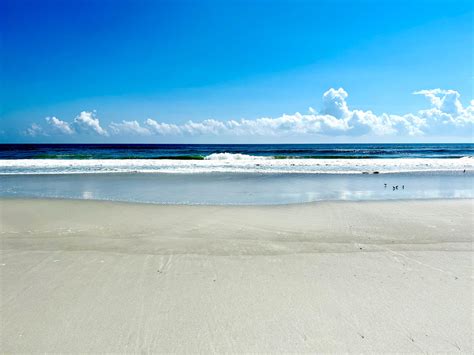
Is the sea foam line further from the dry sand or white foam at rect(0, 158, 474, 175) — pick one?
the dry sand

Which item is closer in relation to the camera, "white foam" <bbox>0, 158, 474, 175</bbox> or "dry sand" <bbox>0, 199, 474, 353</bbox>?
"dry sand" <bbox>0, 199, 474, 353</bbox>

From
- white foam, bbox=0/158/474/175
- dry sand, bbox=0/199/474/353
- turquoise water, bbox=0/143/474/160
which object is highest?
turquoise water, bbox=0/143/474/160

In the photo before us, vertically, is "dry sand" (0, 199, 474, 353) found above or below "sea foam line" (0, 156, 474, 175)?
below

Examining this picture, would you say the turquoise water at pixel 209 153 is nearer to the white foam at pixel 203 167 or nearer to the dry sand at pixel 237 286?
the white foam at pixel 203 167

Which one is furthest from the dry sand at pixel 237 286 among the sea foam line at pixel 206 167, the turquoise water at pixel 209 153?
the turquoise water at pixel 209 153

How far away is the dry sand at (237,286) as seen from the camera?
8.92 feet

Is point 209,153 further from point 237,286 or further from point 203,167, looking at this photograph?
point 237,286

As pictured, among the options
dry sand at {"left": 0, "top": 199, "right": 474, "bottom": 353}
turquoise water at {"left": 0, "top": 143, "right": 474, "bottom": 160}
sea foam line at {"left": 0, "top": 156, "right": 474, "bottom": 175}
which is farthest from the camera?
turquoise water at {"left": 0, "top": 143, "right": 474, "bottom": 160}

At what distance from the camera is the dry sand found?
2.72 metres

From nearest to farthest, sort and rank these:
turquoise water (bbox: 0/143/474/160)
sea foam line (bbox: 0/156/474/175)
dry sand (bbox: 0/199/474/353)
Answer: dry sand (bbox: 0/199/474/353) < sea foam line (bbox: 0/156/474/175) < turquoise water (bbox: 0/143/474/160)

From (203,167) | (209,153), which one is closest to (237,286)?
(203,167)

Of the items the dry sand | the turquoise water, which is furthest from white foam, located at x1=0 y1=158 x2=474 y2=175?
the dry sand

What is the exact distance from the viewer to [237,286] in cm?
365

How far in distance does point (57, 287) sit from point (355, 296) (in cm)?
334
